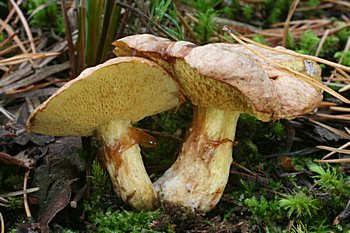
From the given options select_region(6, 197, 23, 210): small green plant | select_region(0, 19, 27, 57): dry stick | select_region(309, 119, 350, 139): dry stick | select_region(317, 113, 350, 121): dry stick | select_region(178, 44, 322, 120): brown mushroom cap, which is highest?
select_region(178, 44, 322, 120): brown mushroom cap

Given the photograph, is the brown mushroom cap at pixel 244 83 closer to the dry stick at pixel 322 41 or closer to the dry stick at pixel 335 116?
the dry stick at pixel 335 116

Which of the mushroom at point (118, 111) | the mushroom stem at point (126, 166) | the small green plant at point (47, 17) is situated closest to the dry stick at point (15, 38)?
the small green plant at point (47, 17)

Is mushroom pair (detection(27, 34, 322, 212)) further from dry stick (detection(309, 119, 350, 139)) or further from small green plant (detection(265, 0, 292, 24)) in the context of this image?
small green plant (detection(265, 0, 292, 24))

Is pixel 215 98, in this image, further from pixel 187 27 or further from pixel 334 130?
pixel 187 27

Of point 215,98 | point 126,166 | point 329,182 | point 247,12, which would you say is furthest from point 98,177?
point 247,12

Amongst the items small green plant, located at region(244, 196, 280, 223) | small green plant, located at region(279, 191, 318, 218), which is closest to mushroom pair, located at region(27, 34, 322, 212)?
small green plant, located at region(244, 196, 280, 223)

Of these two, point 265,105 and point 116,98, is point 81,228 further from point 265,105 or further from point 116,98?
point 265,105
